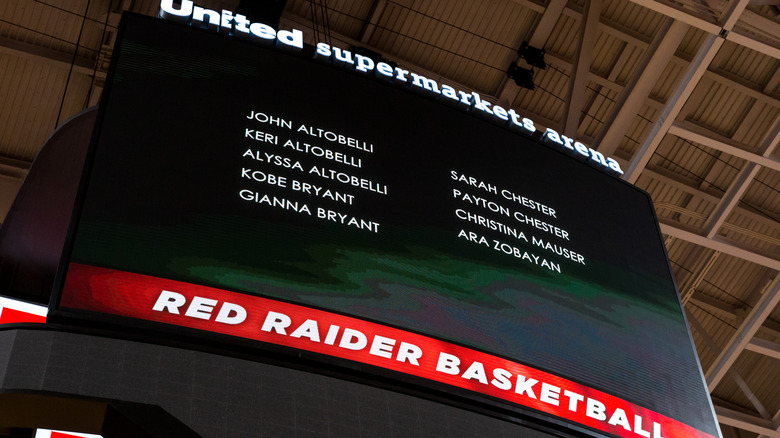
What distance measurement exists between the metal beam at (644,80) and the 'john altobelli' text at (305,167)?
5161mm

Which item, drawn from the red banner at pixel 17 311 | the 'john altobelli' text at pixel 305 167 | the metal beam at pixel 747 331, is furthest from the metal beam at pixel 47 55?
the metal beam at pixel 747 331

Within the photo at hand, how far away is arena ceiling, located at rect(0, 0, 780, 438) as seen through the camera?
980 cm

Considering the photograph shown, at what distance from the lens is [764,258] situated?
1169 centimetres

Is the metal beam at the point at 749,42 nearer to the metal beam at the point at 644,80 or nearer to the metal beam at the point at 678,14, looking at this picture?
the metal beam at the point at 678,14

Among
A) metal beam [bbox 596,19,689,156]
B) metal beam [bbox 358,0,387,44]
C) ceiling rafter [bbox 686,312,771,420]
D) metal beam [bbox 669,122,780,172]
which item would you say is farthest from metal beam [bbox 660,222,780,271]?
metal beam [bbox 358,0,387,44]

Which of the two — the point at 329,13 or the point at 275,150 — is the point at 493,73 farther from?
the point at 275,150

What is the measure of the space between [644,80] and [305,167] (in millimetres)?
5811

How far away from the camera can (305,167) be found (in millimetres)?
4977

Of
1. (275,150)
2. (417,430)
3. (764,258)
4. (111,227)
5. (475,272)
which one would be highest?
(764,258)

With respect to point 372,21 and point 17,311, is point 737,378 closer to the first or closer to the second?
point 372,21

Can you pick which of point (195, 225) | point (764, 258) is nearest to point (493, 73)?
point (764, 258)

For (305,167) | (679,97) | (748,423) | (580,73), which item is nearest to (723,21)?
(679,97)

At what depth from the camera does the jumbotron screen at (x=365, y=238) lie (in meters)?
4.06

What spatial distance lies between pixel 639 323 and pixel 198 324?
295 cm
